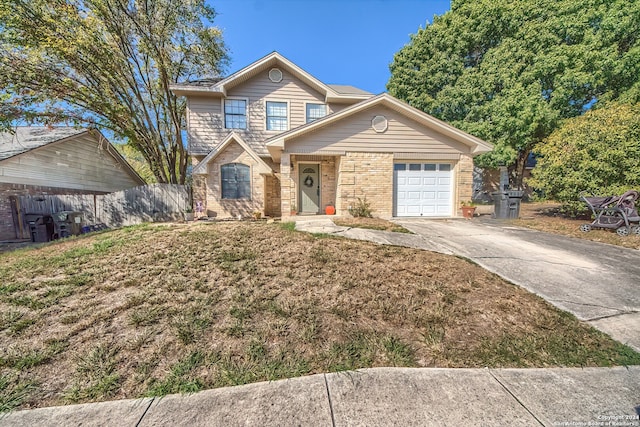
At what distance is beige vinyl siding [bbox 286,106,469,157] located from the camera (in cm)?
934

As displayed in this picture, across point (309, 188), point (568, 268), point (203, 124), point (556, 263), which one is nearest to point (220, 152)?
point (203, 124)

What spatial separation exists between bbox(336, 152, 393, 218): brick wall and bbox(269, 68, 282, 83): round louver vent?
5.89 m

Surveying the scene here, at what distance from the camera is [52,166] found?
11.5 metres

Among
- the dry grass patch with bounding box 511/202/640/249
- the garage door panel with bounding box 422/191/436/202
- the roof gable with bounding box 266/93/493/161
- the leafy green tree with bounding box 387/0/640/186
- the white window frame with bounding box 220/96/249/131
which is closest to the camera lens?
the dry grass patch with bounding box 511/202/640/249

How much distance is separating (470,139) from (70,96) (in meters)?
17.6

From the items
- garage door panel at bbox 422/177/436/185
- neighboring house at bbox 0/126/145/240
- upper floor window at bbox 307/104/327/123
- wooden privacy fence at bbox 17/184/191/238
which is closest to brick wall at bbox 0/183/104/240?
neighboring house at bbox 0/126/145/240

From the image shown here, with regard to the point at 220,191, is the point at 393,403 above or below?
below

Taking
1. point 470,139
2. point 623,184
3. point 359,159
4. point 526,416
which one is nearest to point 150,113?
point 359,159

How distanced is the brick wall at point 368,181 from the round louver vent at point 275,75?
5.89 m

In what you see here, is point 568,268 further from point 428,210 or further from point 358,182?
point 358,182

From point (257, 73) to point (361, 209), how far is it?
856 cm

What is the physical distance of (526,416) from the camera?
1639mm

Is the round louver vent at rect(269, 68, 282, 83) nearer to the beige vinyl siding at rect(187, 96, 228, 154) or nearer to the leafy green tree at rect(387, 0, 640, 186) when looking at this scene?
the beige vinyl siding at rect(187, 96, 228, 154)

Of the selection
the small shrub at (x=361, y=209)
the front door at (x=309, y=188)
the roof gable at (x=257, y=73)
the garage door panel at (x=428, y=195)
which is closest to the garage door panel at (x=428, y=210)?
the garage door panel at (x=428, y=195)
